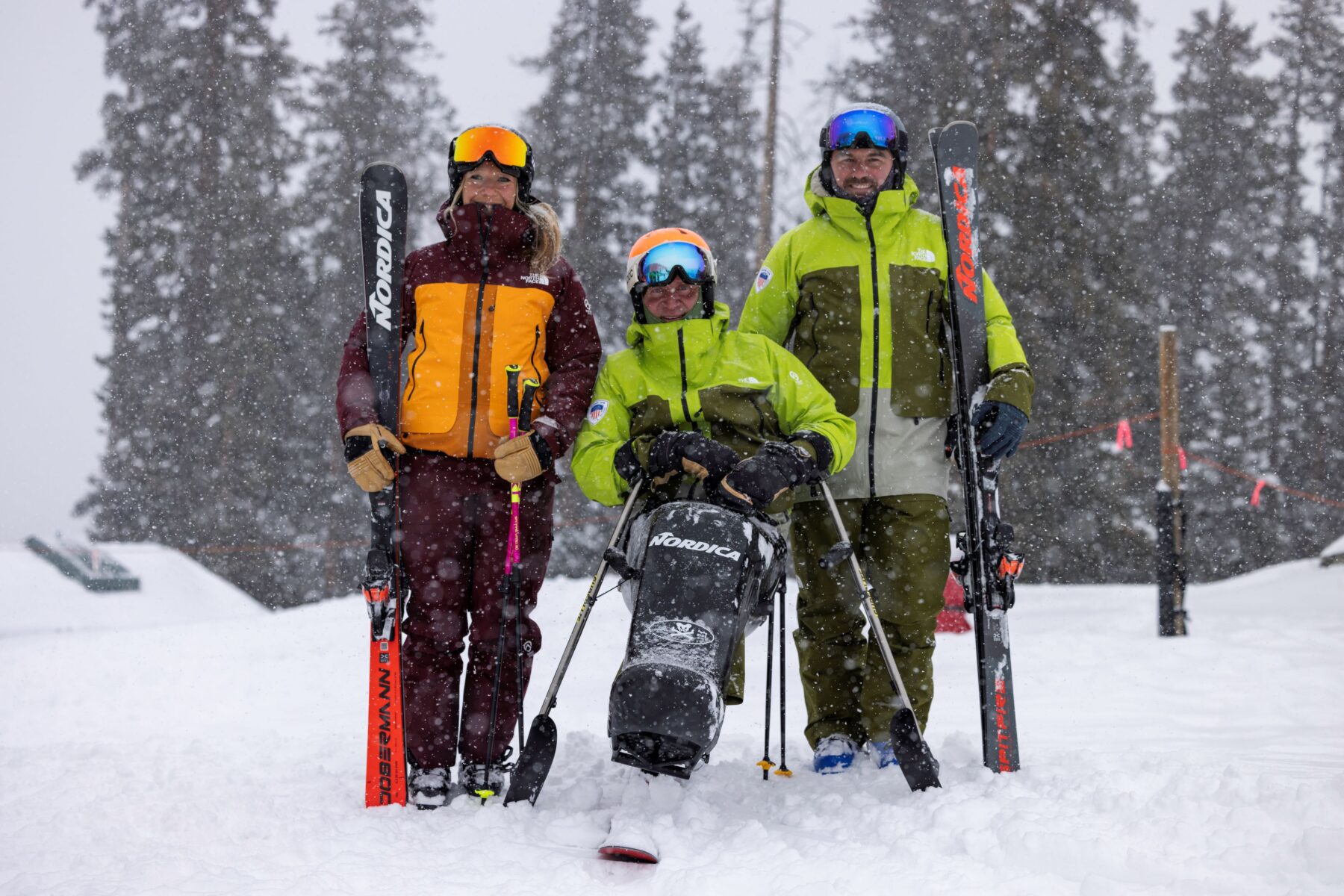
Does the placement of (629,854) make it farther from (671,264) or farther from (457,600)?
(671,264)

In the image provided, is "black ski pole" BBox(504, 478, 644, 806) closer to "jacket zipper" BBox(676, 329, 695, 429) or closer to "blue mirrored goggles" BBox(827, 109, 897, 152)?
"jacket zipper" BBox(676, 329, 695, 429)

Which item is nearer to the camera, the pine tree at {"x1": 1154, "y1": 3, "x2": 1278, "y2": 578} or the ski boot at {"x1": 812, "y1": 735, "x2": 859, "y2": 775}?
the ski boot at {"x1": 812, "y1": 735, "x2": 859, "y2": 775}

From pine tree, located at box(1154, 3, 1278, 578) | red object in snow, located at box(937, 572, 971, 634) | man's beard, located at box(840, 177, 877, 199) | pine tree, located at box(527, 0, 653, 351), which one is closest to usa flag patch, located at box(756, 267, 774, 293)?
man's beard, located at box(840, 177, 877, 199)

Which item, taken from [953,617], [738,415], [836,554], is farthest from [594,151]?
[836,554]

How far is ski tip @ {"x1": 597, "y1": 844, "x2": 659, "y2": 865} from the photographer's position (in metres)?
2.51

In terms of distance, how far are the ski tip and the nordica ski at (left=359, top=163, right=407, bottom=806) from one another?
0.99m

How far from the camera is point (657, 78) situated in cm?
2095

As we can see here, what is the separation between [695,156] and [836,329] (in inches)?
740

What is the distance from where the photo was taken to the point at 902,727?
301 centimetres

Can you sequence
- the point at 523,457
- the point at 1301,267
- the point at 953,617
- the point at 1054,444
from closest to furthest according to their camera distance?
the point at 523,457, the point at 953,617, the point at 1054,444, the point at 1301,267

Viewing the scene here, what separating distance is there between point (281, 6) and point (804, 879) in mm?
21529

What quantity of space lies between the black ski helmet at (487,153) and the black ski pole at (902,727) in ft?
5.35

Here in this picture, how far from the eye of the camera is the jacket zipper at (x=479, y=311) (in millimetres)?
3359

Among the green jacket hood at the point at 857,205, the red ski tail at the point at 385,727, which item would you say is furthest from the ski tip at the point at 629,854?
the green jacket hood at the point at 857,205
